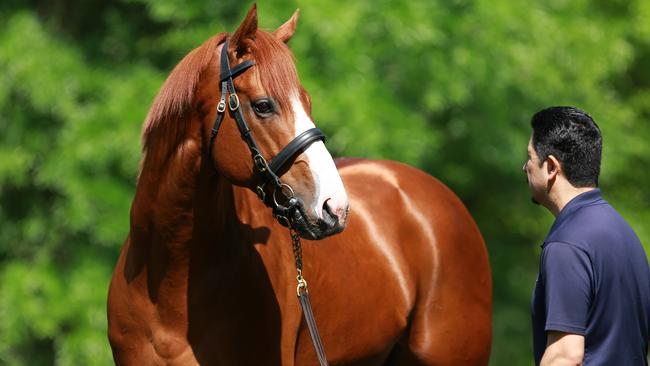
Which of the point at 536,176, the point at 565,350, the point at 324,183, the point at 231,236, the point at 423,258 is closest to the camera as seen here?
Result: the point at 565,350

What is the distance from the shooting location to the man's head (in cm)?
308

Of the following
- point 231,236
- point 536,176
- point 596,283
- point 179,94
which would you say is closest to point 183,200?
point 231,236

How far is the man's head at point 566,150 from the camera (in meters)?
3.08

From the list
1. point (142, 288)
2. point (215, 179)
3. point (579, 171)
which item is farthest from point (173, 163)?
point (579, 171)

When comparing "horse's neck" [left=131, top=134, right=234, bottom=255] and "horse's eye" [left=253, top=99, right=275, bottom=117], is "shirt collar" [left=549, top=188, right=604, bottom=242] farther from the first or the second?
"horse's neck" [left=131, top=134, right=234, bottom=255]

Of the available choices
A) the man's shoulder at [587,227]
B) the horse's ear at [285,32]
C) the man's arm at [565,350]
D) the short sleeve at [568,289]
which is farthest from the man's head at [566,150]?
the horse's ear at [285,32]

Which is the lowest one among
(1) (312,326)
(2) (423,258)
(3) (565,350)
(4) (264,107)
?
(2) (423,258)

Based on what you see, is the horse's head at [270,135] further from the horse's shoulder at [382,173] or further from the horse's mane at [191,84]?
the horse's shoulder at [382,173]

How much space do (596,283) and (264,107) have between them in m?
1.38

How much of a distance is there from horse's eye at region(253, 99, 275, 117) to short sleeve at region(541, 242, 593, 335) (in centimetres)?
121

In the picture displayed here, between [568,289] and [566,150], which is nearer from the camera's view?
[568,289]

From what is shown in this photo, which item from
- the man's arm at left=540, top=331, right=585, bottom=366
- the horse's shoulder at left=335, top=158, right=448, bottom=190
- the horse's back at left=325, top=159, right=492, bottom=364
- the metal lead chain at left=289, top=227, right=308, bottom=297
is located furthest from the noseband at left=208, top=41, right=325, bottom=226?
the horse's shoulder at left=335, top=158, right=448, bottom=190

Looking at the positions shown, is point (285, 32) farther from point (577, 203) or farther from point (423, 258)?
point (423, 258)

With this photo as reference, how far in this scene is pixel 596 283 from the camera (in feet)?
9.80
